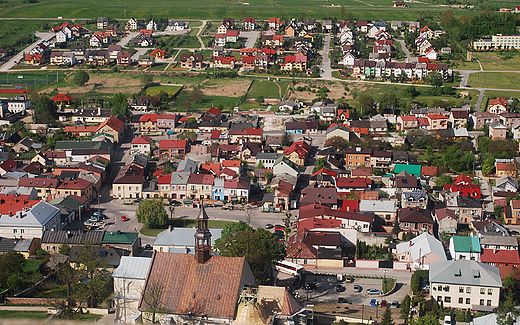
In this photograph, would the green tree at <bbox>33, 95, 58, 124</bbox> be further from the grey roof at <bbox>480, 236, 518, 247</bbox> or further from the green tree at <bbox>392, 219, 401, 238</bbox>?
the grey roof at <bbox>480, 236, 518, 247</bbox>

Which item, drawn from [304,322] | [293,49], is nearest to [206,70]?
[293,49]

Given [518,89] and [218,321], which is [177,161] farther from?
[518,89]

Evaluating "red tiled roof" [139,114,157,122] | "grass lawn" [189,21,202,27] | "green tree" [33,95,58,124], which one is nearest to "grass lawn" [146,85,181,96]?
"red tiled roof" [139,114,157,122]

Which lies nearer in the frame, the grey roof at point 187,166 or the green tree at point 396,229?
the green tree at point 396,229

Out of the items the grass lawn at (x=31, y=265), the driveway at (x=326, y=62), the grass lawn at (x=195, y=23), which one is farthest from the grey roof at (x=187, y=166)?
the grass lawn at (x=195, y=23)

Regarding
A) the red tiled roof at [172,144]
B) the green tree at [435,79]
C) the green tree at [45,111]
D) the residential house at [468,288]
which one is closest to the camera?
the residential house at [468,288]

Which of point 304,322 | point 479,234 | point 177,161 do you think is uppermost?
point 177,161

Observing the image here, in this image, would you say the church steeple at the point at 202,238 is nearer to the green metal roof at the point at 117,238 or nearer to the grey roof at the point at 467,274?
the green metal roof at the point at 117,238
